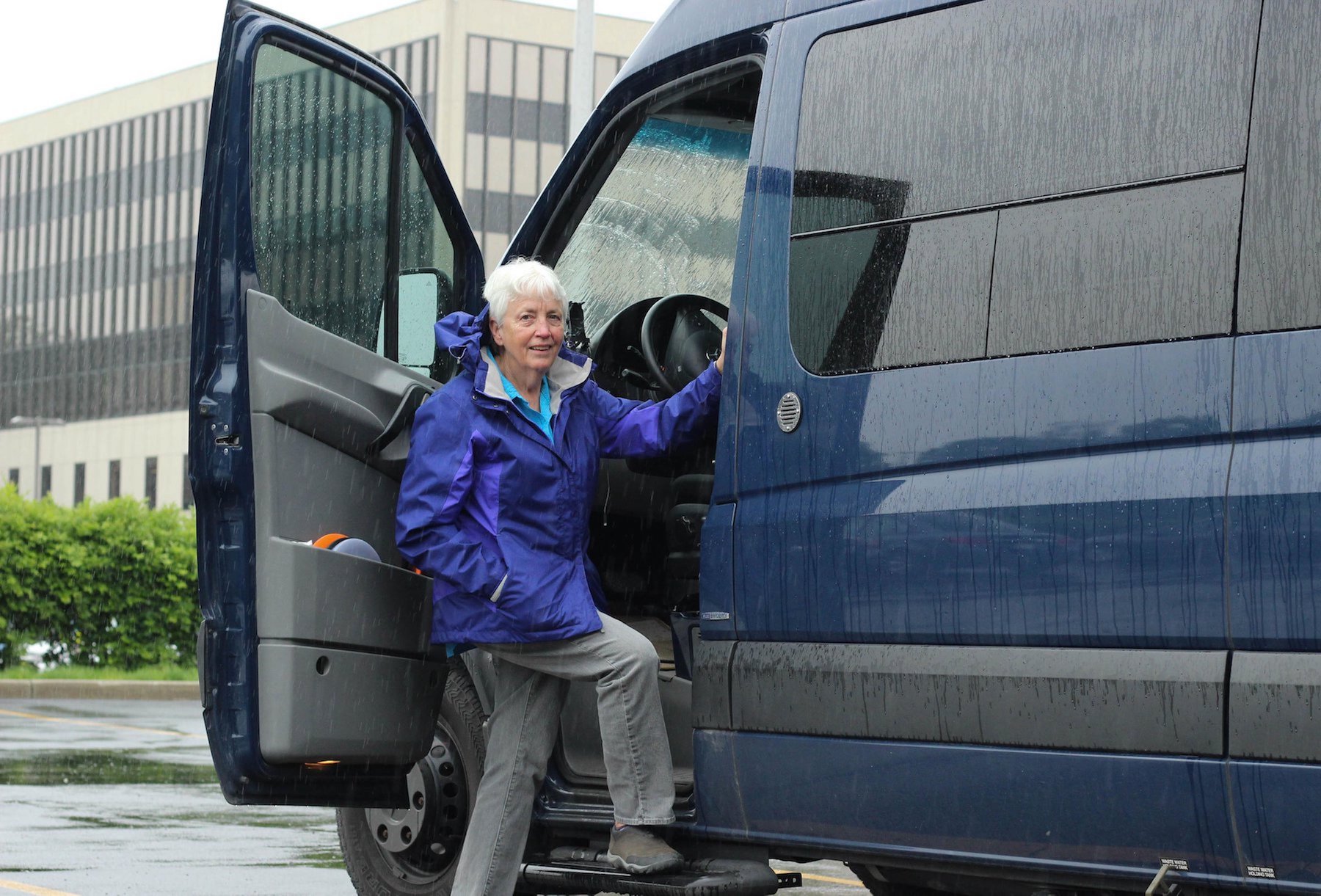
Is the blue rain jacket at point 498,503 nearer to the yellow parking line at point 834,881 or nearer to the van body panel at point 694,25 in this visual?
the van body panel at point 694,25

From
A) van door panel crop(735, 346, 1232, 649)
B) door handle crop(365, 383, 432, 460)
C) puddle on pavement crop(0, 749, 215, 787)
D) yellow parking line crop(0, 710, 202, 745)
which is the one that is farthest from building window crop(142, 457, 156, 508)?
van door panel crop(735, 346, 1232, 649)

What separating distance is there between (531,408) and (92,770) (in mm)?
7283

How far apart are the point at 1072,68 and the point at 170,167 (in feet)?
228

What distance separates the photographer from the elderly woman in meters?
4.46

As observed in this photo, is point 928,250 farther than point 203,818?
No

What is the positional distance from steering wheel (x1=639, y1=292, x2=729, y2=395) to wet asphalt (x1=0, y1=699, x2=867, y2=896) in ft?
7.61

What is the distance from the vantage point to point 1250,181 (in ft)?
11.3

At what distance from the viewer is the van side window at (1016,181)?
3.53 m

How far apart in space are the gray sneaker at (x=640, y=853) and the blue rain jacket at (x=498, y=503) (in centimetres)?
49

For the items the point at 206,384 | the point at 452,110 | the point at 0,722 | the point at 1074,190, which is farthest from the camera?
the point at 452,110

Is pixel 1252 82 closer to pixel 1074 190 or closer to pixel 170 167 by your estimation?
pixel 1074 190

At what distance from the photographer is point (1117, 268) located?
362cm

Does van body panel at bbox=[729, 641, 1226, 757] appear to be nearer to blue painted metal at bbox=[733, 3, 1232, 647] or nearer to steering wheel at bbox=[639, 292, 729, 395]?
blue painted metal at bbox=[733, 3, 1232, 647]

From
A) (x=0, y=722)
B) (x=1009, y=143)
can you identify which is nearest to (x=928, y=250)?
(x=1009, y=143)
